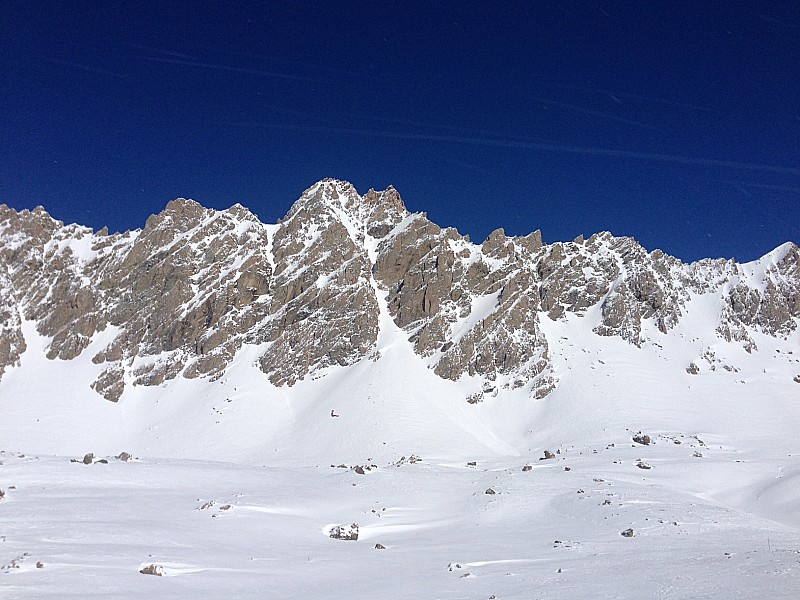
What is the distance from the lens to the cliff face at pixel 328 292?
84.5 metres

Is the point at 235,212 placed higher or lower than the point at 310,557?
higher

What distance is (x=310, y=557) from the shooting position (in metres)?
17.6

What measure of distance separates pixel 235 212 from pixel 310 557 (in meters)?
95.7

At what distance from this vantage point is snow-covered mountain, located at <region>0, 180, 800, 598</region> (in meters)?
22.1

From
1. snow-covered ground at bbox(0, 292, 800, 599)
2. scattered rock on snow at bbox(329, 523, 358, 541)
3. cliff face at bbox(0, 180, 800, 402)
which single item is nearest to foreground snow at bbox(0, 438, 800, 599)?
snow-covered ground at bbox(0, 292, 800, 599)

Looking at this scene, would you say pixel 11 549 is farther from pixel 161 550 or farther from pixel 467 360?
pixel 467 360

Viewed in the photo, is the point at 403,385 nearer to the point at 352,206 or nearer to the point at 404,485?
the point at 404,485

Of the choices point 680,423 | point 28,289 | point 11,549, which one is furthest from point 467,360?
point 28,289

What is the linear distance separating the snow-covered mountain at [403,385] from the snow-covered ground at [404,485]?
11.4 inches

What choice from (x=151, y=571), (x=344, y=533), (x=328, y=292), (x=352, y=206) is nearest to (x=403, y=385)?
(x=328, y=292)

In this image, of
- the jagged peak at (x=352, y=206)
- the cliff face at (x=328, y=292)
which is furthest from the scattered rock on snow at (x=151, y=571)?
the jagged peak at (x=352, y=206)

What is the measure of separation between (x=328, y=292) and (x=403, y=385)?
23.3 meters

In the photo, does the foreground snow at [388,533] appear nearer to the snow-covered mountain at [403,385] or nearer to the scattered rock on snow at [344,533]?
the snow-covered mountain at [403,385]

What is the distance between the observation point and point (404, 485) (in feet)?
111
